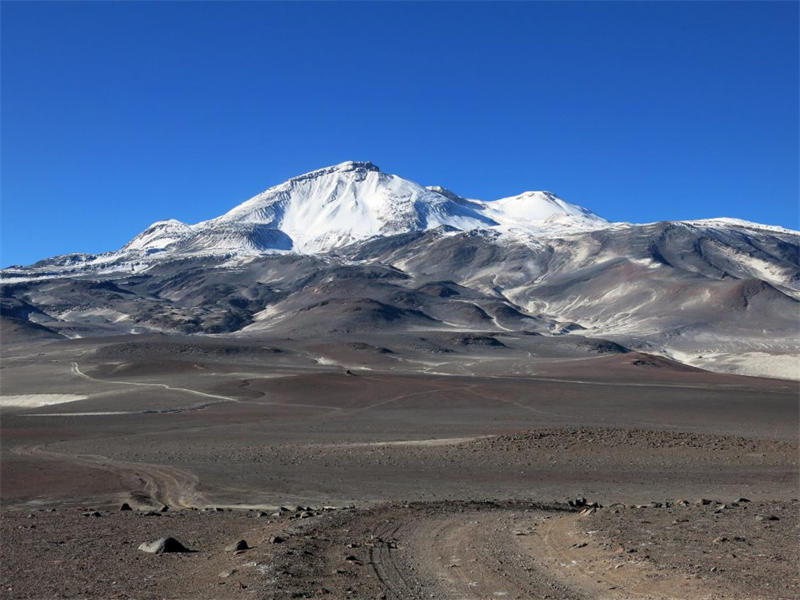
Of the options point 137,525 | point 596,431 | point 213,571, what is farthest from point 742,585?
point 596,431

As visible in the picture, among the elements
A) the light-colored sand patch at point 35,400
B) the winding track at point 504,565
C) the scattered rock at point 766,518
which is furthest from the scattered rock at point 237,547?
the light-colored sand patch at point 35,400

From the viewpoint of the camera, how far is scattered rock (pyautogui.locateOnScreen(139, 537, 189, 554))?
1312 cm

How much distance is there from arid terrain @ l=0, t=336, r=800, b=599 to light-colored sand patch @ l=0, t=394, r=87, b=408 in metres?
0.36

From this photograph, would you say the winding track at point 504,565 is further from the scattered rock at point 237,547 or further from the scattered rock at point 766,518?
the scattered rock at point 766,518

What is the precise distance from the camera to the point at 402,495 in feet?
69.0

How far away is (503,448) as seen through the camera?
92.2 ft

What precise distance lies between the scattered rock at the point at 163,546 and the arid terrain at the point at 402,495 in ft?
1.05

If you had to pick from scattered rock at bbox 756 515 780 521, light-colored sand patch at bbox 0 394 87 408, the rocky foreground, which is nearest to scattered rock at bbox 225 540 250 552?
the rocky foreground

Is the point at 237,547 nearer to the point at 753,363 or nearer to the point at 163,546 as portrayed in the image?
the point at 163,546

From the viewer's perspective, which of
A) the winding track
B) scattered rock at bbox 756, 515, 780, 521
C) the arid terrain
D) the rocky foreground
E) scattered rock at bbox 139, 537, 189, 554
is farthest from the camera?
scattered rock at bbox 756, 515, 780, 521

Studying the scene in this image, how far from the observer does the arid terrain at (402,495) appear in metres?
11.2

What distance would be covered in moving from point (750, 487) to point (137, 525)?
46.6 feet

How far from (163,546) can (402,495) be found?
8.68 meters

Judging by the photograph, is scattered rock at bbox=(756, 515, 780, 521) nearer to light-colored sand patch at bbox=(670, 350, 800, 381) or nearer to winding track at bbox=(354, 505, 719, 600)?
winding track at bbox=(354, 505, 719, 600)
